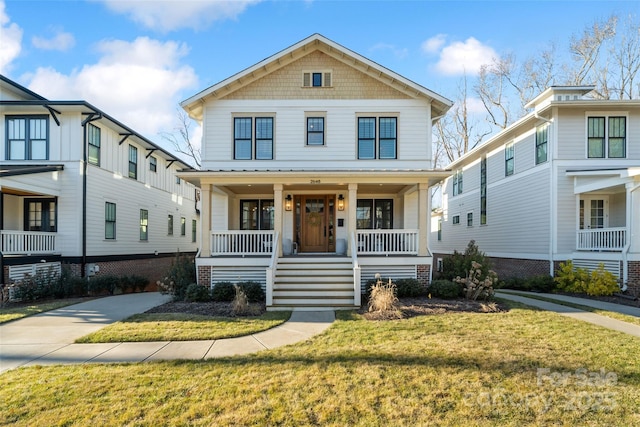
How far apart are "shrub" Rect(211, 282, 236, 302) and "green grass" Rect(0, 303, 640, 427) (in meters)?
4.95

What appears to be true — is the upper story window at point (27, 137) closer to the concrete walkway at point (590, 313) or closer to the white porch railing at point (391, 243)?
the white porch railing at point (391, 243)

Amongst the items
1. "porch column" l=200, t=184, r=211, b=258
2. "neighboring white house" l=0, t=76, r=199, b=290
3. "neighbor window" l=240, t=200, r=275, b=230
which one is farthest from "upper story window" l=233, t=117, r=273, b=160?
"neighboring white house" l=0, t=76, r=199, b=290

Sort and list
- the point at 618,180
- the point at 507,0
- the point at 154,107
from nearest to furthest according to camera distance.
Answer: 1. the point at 618,180
2. the point at 507,0
3. the point at 154,107

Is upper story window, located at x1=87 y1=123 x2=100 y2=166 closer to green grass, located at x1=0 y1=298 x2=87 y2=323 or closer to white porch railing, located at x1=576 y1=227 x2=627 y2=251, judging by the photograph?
green grass, located at x1=0 y1=298 x2=87 y2=323

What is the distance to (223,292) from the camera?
1052 centimetres

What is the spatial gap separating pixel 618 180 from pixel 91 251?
65.6ft

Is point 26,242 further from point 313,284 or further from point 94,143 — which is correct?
point 313,284

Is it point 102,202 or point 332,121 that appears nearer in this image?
point 332,121

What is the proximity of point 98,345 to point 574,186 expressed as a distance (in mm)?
16366

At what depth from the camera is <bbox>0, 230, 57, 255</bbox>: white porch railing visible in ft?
38.0

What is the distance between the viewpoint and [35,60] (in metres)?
13.3

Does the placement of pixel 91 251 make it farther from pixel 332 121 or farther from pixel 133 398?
pixel 133 398

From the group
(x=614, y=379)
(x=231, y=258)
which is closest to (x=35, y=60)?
(x=231, y=258)

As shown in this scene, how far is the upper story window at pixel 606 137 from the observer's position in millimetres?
13883
